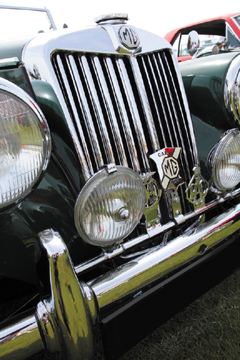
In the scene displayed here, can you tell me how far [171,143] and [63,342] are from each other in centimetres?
90

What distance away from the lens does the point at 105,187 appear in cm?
103

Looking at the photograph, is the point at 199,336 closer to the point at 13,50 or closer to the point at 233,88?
the point at 233,88

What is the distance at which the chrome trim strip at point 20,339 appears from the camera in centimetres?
81

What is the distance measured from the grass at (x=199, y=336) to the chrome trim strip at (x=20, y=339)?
560 millimetres

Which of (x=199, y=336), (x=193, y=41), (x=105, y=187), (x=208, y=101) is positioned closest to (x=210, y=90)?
(x=208, y=101)

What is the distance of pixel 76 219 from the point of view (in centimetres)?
100

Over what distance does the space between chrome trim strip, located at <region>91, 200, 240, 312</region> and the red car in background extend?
9.19 feet

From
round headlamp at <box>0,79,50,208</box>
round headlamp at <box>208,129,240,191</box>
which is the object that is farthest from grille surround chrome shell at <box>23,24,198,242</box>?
round headlamp at <box>0,79,50,208</box>

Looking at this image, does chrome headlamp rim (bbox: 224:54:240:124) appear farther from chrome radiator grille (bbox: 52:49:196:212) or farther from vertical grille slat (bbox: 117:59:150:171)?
vertical grille slat (bbox: 117:59:150:171)

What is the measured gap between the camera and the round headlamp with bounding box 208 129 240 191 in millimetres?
1346

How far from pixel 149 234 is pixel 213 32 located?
4.58m

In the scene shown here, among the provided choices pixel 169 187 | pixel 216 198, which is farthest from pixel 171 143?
pixel 216 198

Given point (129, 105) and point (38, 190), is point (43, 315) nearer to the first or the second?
point (38, 190)

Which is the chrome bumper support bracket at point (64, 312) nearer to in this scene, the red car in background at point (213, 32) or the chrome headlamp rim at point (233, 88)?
the chrome headlamp rim at point (233, 88)
